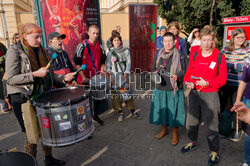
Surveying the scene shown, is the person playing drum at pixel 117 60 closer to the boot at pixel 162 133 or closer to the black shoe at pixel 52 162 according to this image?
the boot at pixel 162 133

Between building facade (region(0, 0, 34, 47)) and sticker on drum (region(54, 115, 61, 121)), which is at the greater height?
building facade (region(0, 0, 34, 47))

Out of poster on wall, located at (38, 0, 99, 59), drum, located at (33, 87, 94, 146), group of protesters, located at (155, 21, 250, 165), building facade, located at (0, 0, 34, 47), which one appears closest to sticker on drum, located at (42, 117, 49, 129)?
drum, located at (33, 87, 94, 146)

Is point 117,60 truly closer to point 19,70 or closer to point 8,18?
point 19,70

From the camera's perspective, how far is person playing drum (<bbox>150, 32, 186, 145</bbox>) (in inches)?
128

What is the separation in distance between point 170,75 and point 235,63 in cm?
111

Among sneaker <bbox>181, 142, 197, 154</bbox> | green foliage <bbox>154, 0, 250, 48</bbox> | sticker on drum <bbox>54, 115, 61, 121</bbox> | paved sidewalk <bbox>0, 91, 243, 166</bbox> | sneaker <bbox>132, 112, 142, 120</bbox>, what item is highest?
green foliage <bbox>154, 0, 250, 48</bbox>

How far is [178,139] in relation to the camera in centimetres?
360

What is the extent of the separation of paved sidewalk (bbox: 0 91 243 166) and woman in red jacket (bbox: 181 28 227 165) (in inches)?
16.9

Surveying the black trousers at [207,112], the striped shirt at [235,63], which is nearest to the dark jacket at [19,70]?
the black trousers at [207,112]

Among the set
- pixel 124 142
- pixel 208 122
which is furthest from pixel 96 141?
pixel 208 122

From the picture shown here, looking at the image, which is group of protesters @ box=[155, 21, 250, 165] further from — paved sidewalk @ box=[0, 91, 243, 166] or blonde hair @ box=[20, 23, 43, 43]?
blonde hair @ box=[20, 23, 43, 43]

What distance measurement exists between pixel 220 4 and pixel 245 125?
10.6 m

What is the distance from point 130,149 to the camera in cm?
336

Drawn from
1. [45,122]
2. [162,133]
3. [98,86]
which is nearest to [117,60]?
[98,86]
